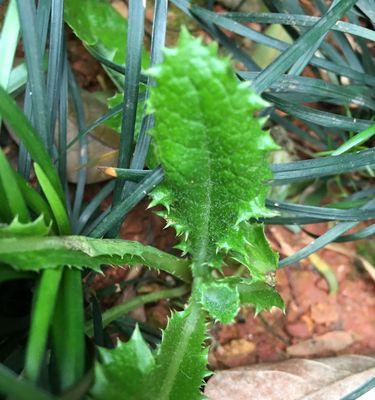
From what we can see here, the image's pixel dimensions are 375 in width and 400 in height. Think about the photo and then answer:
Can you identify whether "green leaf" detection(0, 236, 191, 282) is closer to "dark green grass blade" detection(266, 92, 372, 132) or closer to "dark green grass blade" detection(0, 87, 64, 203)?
"dark green grass blade" detection(0, 87, 64, 203)

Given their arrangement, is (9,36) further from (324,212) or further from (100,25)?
(324,212)

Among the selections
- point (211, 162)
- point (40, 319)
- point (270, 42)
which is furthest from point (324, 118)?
point (40, 319)

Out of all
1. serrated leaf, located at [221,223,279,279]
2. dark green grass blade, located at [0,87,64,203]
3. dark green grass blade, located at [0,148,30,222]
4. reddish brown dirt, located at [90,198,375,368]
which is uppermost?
dark green grass blade, located at [0,87,64,203]

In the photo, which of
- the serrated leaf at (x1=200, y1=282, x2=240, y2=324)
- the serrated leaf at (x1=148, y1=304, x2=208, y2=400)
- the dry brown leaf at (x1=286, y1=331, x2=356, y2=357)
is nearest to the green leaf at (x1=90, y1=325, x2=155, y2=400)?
the serrated leaf at (x1=148, y1=304, x2=208, y2=400)

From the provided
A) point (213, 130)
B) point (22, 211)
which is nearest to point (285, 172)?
point (213, 130)

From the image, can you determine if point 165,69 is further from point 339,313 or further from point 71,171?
point 339,313

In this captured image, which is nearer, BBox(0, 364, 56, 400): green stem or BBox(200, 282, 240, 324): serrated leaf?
BBox(0, 364, 56, 400): green stem

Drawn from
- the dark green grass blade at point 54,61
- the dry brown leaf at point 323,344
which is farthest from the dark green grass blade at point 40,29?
the dry brown leaf at point 323,344
